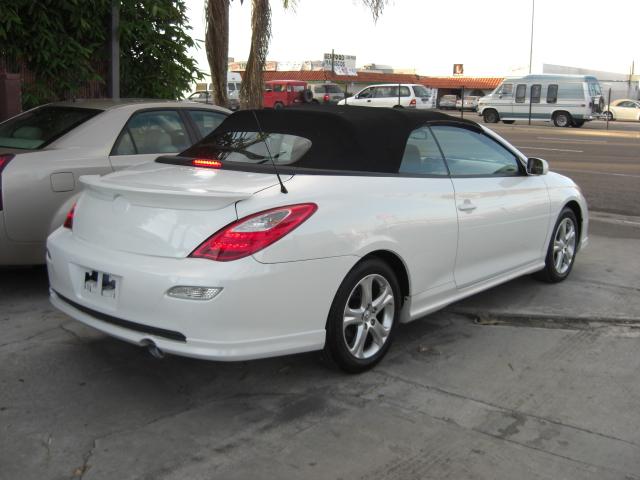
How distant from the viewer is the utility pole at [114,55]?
9.83 metres

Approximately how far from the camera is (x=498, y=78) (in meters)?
63.7

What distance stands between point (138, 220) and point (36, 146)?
245 cm

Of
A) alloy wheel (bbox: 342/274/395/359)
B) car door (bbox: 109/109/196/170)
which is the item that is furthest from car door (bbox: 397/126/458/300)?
car door (bbox: 109/109/196/170)

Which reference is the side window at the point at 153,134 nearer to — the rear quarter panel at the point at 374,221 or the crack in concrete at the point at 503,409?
the rear quarter panel at the point at 374,221

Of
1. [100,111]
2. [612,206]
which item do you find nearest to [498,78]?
[612,206]

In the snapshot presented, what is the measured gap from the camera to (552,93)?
107ft

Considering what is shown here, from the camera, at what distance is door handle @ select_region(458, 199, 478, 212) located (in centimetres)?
461

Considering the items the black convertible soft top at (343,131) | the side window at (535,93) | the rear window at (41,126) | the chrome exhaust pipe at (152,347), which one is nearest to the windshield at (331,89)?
the side window at (535,93)

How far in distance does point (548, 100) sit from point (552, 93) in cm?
39

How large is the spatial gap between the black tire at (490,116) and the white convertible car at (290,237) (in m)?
31.2

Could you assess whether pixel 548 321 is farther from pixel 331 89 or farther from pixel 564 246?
pixel 331 89

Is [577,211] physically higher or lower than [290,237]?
lower

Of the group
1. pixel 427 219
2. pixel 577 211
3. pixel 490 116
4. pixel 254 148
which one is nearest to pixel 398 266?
pixel 427 219

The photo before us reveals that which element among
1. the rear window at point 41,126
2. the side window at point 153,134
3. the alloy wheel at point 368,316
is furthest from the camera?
the side window at point 153,134
